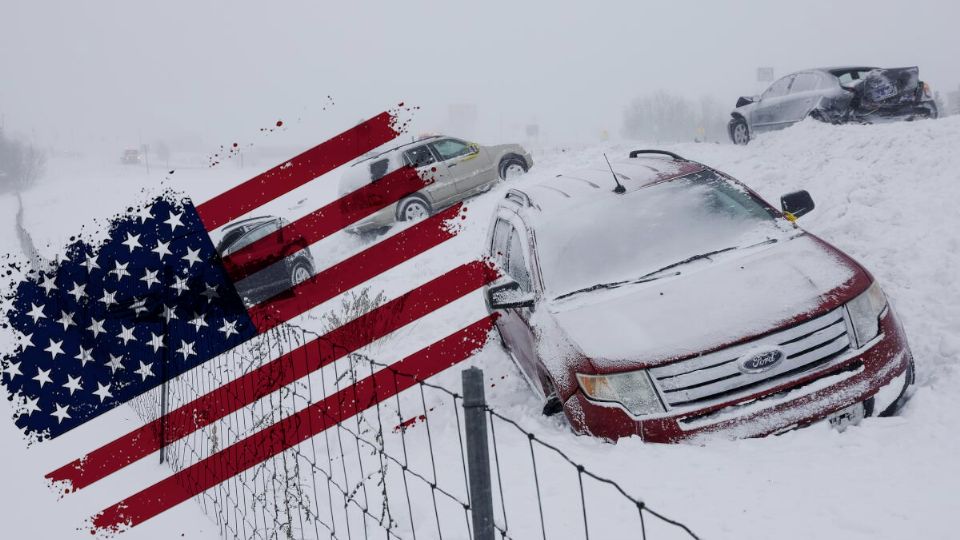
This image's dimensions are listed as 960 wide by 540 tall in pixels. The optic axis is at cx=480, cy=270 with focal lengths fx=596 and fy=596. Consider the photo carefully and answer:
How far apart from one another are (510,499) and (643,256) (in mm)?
1933

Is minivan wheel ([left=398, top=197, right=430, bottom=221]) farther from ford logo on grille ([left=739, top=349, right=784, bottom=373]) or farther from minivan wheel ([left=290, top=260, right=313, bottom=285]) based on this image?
ford logo on grille ([left=739, top=349, right=784, bottom=373])

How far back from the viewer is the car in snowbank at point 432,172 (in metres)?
13.5

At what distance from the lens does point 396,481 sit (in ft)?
12.6

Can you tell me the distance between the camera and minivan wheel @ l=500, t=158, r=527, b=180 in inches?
616

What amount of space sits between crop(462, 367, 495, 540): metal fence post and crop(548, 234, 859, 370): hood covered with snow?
5.55ft

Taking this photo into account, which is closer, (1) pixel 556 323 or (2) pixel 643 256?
(1) pixel 556 323

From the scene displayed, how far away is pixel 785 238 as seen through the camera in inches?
165

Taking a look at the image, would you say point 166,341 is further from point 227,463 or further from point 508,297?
point 508,297

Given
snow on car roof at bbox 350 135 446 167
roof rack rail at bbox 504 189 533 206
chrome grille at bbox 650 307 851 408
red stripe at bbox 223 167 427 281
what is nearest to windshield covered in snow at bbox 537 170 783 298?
roof rack rail at bbox 504 189 533 206

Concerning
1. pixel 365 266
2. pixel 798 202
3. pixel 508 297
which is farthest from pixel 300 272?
pixel 798 202

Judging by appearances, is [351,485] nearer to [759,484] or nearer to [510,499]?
[510,499]

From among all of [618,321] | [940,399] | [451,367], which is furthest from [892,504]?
[451,367]

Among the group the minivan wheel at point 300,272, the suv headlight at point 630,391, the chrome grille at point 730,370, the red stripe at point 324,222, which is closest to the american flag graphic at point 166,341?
the suv headlight at point 630,391

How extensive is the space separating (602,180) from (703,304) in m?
1.89
